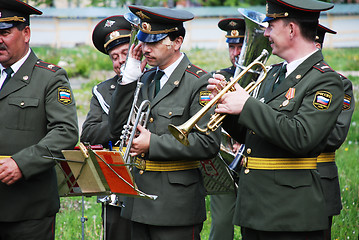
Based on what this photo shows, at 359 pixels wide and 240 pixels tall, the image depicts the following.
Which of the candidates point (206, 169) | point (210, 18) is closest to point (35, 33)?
point (210, 18)

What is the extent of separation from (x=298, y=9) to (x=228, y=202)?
10.0 feet

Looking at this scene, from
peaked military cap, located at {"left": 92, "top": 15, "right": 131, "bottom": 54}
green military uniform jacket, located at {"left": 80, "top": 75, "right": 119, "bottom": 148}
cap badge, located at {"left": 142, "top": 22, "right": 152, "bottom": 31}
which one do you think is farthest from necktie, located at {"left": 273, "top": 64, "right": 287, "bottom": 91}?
peaked military cap, located at {"left": 92, "top": 15, "right": 131, "bottom": 54}

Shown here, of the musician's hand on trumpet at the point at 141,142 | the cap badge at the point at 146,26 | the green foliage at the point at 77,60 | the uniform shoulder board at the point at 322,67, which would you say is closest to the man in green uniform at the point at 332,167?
the uniform shoulder board at the point at 322,67

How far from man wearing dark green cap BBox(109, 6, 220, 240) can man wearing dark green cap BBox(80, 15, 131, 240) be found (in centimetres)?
71

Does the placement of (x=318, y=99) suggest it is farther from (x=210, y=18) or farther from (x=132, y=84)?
(x=210, y=18)

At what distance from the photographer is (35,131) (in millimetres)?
4344

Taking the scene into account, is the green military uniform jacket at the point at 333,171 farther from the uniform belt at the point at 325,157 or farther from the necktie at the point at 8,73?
the necktie at the point at 8,73

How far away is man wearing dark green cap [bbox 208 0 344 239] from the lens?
3.79 m

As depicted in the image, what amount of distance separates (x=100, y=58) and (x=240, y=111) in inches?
594

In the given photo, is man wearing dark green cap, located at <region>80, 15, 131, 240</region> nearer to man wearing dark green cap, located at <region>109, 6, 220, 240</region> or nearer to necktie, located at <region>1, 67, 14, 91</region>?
man wearing dark green cap, located at <region>109, 6, 220, 240</region>

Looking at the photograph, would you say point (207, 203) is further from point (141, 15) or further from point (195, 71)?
point (141, 15)

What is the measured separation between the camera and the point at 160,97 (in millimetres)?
4535

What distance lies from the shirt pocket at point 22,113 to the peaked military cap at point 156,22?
95 cm

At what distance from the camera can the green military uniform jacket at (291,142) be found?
12.4 feet
